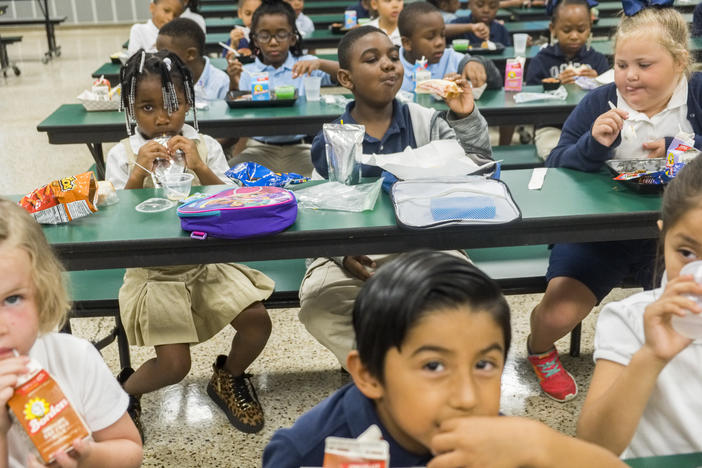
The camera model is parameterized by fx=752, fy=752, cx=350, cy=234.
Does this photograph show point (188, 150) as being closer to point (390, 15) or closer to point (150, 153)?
point (150, 153)

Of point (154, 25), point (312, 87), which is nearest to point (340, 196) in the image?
point (312, 87)

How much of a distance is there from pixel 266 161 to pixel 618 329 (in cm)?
281

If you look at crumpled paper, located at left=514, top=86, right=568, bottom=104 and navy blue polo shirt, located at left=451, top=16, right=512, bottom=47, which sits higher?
navy blue polo shirt, located at left=451, top=16, right=512, bottom=47

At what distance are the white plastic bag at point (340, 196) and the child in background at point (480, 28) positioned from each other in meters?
3.42

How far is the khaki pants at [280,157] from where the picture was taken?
12.7ft

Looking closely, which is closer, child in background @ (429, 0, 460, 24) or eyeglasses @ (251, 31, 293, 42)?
eyeglasses @ (251, 31, 293, 42)

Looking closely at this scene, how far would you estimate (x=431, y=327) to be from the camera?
3.15ft

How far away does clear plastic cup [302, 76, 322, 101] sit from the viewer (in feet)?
12.2

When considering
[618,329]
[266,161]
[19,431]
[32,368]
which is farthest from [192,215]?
[266,161]

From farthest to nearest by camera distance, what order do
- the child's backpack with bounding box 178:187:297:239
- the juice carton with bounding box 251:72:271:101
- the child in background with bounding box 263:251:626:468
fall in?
the juice carton with bounding box 251:72:271:101
the child's backpack with bounding box 178:187:297:239
the child in background with bounding box 263:251:626:468

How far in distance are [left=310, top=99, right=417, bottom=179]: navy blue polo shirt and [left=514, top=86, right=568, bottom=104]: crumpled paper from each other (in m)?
1.08

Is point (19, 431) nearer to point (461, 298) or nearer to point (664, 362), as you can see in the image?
point (461, 298)

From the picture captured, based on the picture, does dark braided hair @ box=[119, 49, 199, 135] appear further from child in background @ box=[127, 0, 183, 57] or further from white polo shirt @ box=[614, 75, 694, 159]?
child in background @ box=[127, 0, 183, 57]

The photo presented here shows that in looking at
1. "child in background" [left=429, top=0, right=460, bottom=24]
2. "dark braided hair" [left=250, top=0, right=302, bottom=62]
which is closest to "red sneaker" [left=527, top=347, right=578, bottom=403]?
"dark braided hair" [left=250, top=0, right=302, bottom=62]
